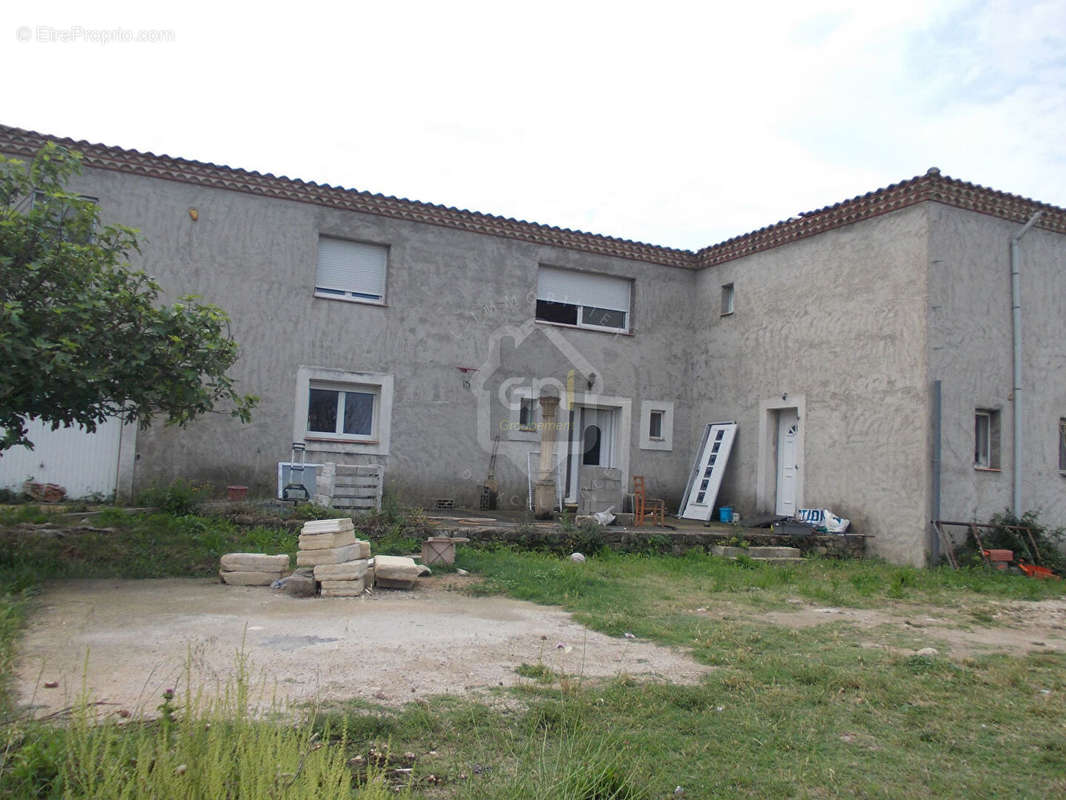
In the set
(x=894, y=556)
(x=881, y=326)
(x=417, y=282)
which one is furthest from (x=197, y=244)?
(x=894, y=556)

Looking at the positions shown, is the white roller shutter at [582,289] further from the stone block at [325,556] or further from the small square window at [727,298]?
the stone block at [325,556]

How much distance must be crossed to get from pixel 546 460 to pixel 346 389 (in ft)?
11.8

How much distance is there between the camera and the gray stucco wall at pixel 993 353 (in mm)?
12172

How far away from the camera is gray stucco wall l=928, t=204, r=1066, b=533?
479 inches

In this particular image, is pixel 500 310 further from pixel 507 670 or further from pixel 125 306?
pixel 507 670

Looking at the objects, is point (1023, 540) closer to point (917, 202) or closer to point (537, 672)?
point (917, 202)

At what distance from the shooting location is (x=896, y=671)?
5.86 meters

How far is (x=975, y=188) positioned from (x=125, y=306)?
11664 millimetres

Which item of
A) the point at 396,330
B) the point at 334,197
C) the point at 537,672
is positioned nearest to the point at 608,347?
the point at 396,330

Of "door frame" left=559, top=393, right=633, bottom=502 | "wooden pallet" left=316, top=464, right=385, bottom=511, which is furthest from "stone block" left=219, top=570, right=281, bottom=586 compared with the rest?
"door frame" left=559, top=393, right=633, bottom=502

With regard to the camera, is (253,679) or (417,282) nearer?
(253,679)

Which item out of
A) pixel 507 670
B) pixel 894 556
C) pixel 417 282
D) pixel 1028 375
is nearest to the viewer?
pixel 507 670

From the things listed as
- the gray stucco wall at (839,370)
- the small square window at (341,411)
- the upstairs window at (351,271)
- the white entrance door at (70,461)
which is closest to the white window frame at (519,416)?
the small square window at (341,411)

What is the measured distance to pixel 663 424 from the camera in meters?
16.4
